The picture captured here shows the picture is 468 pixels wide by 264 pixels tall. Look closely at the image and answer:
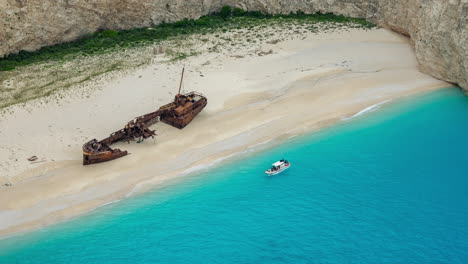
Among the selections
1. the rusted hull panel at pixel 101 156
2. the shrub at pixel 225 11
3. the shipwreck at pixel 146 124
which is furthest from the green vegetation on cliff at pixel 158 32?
the rusted hull panel at pixel 101 156

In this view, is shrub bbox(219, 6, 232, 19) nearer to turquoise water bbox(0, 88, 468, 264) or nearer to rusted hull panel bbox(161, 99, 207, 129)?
rusted hull panel bbox(161, 99, 207, 129)

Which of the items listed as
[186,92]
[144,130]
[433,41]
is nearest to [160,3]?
[186,92]

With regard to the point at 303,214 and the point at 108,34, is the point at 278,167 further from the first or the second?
the point at 108,34

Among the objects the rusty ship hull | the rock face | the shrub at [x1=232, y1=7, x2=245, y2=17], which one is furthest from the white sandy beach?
the shrub at [x1=232, y1=7, x2=245, y2=17]

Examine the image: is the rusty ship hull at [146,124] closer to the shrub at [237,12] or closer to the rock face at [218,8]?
the rock face at [218,8]

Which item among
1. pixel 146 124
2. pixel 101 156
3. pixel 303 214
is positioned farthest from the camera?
pixel 146 124

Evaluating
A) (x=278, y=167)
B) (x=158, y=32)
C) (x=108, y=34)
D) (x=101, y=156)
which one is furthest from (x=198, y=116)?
(x=108, y=34)
